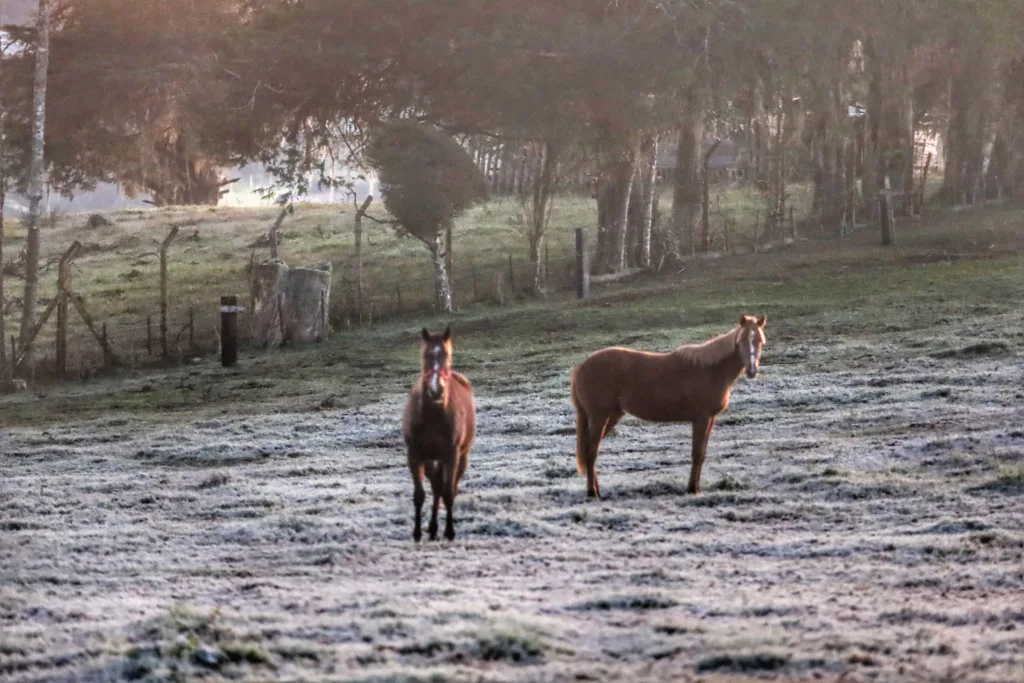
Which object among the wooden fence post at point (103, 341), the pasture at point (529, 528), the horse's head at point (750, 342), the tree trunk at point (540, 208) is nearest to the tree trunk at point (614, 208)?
the tree trunk at point (540, 208)

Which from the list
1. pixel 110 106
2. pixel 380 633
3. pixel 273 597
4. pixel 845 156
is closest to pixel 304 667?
pixel 380 633

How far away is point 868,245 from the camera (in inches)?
1238

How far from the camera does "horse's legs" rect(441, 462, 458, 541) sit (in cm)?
847

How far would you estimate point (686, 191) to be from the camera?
30938 millimetres

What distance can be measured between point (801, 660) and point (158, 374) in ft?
53.0

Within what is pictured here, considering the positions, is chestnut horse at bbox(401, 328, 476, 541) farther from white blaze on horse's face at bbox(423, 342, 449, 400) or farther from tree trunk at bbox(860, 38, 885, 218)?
tree trunk at bbox(860, 38, 885, 218)

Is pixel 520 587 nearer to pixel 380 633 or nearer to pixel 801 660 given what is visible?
pixel 380 633

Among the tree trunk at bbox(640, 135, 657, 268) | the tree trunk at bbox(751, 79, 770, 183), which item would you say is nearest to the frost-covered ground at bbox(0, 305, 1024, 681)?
the tree trunk at bbox(640, 135, 657, 268)

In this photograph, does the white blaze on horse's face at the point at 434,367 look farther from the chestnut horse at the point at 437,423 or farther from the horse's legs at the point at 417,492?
the horse's legs at the point at 417,492

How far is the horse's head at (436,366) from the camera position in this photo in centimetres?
786

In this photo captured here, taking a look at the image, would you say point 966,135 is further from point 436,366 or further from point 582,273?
point 436,366

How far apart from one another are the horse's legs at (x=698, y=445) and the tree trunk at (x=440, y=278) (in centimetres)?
1484

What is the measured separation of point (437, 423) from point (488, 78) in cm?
1773

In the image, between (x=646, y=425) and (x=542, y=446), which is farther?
(x=646, y=425)
